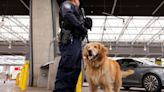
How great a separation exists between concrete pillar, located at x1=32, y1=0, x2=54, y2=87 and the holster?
409 inches

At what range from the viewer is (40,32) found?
14555 millimetres

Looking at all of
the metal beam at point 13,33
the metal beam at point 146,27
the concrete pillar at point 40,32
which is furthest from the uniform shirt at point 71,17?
the metal beam at point 13,33

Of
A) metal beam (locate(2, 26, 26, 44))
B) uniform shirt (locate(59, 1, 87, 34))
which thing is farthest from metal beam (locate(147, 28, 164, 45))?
uniform shirt (locate(59, 1, 87, 34))

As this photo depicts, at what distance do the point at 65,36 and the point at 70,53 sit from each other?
8.9 inches

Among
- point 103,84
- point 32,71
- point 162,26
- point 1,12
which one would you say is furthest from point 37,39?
point 162,26

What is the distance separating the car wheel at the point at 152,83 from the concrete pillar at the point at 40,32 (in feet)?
14.9

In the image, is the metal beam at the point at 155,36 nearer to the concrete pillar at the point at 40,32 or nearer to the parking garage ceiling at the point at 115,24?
the parking garage ceiling at the point at 115,24

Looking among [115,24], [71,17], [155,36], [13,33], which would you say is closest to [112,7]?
[115,24]

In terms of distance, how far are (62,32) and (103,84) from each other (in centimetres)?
239

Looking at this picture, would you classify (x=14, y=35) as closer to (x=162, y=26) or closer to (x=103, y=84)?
(x=162, y=26)

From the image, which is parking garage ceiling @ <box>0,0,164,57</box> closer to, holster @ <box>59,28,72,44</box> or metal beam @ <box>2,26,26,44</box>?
metal beam @ <box>2,26,26,44</box>

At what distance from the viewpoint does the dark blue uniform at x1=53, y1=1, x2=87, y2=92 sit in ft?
13.0

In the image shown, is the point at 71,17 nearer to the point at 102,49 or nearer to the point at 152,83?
the point at 102,49

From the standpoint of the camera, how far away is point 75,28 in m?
4.08
